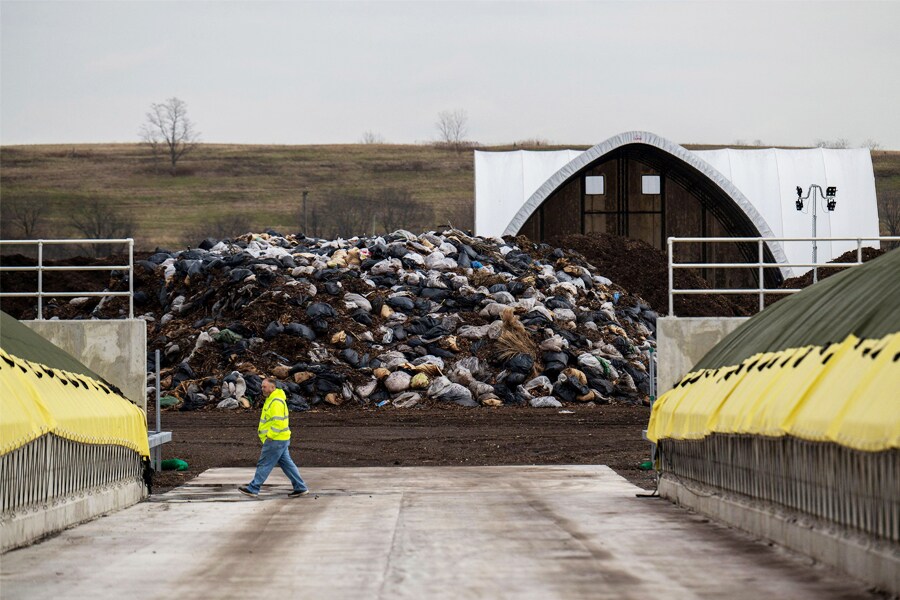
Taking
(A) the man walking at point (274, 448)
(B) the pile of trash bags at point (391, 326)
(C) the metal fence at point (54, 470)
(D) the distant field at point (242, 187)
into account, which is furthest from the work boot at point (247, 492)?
(D) the distant field at point (242, 187)

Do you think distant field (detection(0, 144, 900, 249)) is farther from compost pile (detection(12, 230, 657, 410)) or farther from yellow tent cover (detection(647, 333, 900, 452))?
yellow tent cover (detection(647, 333, 900, 452))

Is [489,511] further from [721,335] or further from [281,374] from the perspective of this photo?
[281,374]

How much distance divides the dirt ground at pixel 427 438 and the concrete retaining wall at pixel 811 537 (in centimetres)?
446

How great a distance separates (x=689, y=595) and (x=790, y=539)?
7.99ft

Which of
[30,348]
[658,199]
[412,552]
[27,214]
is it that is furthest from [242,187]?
[412,552]

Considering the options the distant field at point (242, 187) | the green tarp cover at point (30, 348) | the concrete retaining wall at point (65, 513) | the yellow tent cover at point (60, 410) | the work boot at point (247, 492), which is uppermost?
the distant field at point (242, 187)

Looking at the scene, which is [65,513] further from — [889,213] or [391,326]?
[889,213]

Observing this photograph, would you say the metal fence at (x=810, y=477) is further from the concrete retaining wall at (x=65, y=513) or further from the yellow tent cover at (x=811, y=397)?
the concrete retaining wall at (x=65, y=513)

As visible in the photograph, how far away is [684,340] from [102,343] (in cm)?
875

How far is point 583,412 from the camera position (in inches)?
1103

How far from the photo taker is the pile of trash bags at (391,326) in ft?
96.3

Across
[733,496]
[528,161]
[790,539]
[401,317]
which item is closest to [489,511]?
[733,496]

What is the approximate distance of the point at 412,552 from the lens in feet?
37.4

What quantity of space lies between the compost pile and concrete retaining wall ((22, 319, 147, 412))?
9955 millimetres
